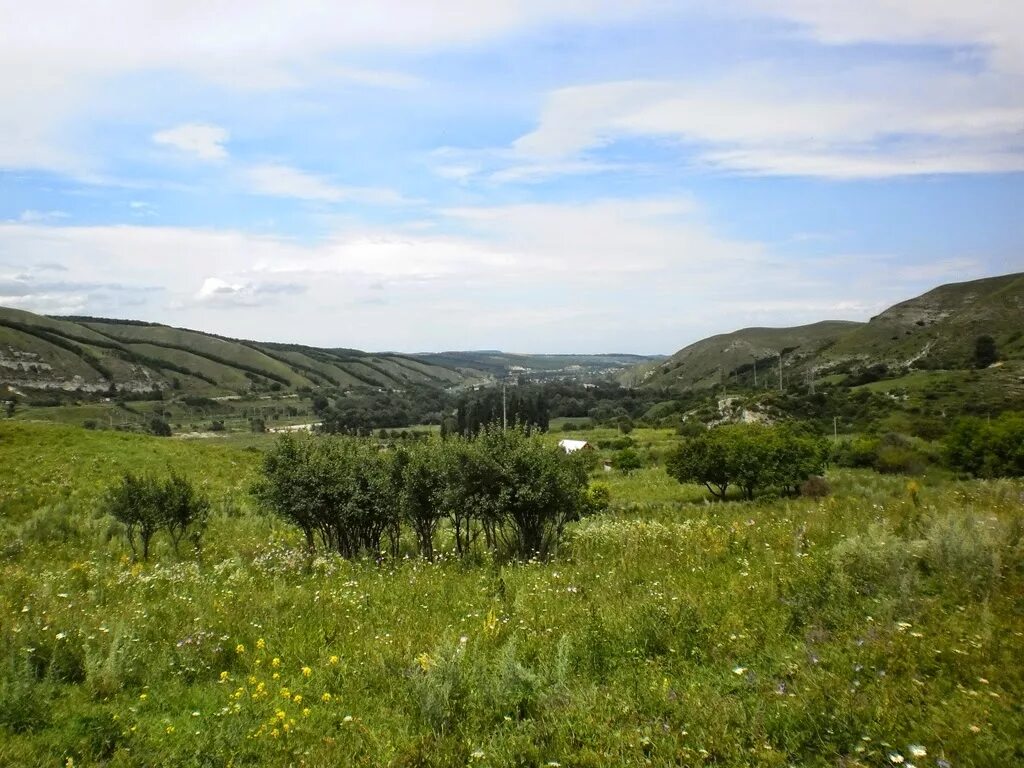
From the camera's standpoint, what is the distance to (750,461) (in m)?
43.9

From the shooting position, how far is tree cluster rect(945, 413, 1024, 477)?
41.7m

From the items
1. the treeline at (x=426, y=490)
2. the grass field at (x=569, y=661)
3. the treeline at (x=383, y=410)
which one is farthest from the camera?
the treeline at (x=383, y=410)

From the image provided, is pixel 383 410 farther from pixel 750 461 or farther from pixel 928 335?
pixel 928 335

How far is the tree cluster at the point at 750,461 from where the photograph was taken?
43.8 m

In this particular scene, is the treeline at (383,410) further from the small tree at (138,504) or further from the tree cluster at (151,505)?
the small tree at (138,504)

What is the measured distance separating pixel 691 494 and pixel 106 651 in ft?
146

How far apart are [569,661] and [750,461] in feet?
134

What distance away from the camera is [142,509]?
17719 mm

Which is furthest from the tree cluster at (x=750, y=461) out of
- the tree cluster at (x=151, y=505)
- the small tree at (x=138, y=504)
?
the small tree at (x=138, y=504)

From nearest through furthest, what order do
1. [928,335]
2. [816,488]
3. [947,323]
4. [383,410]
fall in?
[816,488] → [928,335] → [947,323] → [383,410]

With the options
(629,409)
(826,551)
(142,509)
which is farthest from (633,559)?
(629,409)

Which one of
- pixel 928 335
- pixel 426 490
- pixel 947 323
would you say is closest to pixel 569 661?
pixel 426 490

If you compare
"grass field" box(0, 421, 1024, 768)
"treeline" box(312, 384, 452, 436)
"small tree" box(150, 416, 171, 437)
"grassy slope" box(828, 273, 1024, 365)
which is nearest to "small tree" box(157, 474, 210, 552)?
"grass field" box(0, 421, 1024, 768)

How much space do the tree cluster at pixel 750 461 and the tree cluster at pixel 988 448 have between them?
8.59 meters
